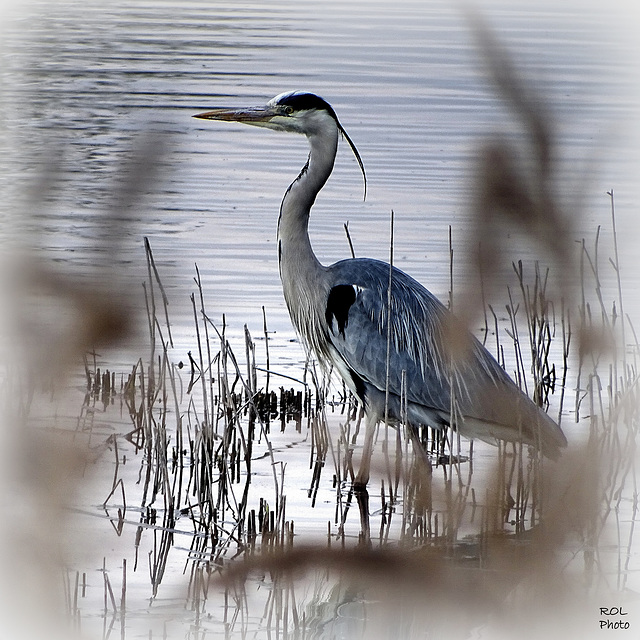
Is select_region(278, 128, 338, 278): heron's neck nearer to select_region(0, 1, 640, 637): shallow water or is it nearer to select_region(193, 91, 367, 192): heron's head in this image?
select_region(193, 91, 367, 192): heron's head

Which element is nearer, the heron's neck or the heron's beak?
the heron's beak

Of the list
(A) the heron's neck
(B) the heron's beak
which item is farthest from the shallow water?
(A) the heron's neck

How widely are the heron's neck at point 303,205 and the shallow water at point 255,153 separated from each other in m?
0.61

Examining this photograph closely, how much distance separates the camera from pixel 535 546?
0.83 meters

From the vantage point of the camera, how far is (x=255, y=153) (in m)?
12.0

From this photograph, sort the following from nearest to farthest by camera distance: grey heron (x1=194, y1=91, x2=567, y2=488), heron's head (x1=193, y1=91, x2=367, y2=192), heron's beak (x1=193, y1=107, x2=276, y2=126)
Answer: grey heron (x1=194, y1=91, x2=567, y2=488), heron's beak (x1=193, y1=107, x2=276, y2=126), heron's head (x1=193, y1=91, x2=367, y2=192)

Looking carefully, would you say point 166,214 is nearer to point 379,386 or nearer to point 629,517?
point 379,386

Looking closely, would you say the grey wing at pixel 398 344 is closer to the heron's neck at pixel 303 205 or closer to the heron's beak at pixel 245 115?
the heron's neck at pixel 303 205

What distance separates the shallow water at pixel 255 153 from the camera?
688 mm

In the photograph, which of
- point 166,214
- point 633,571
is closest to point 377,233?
point 166,214

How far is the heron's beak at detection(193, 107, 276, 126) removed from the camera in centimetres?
470

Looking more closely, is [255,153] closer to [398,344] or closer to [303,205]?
[303,205]

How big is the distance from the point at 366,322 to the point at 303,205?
0.67 metres

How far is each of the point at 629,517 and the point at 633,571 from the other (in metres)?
0.60
